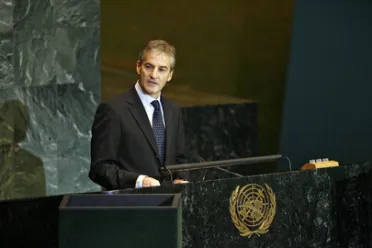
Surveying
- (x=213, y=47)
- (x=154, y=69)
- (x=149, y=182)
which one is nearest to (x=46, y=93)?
(x=213, y=47)

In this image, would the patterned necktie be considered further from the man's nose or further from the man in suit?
the man's nose

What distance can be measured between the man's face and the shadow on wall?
5.31 ft

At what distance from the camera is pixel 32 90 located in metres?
5.74

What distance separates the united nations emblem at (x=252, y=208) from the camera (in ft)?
12.1

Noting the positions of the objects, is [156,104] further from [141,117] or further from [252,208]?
[252,208]

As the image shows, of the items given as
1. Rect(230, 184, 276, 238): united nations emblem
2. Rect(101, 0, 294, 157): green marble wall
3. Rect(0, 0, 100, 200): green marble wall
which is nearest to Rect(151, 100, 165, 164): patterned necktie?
Rect(230, 184, 276, 238): united nations emblem

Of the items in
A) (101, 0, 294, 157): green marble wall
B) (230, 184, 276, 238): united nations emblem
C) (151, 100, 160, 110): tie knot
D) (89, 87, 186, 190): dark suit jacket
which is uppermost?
(101, 0, 294, 157): green marble wall

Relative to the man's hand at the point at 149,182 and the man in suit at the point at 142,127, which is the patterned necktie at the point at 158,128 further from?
the man's hand at the point at 149,182

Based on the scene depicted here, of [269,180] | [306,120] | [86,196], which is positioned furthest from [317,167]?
[306,120]

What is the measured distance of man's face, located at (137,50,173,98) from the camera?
14.0 feet

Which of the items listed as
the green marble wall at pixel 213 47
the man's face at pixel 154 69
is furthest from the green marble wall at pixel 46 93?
the man's face at pixel 154 69

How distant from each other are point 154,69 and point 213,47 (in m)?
2.31

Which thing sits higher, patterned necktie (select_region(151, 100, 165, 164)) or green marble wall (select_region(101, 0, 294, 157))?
green marble wall (select_region(101, 0, 294, 157))

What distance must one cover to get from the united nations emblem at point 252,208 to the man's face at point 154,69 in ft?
2.73
